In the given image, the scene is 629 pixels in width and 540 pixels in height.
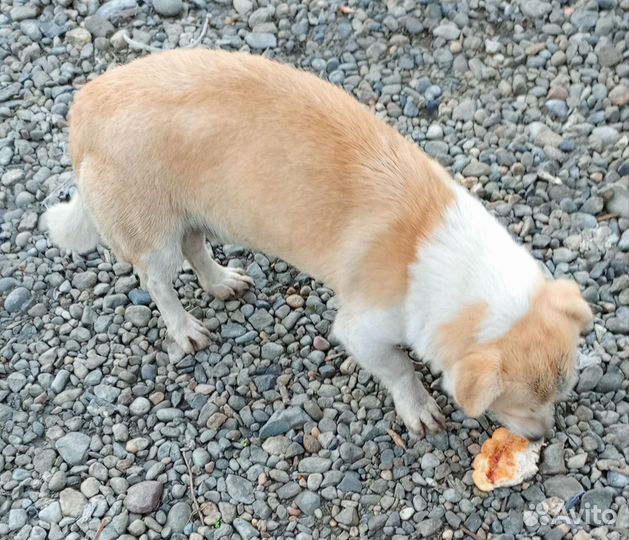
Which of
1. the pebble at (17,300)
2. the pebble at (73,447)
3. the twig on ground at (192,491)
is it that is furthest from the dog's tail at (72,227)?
the twig on ground at (192,491)

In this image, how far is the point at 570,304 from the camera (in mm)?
3609

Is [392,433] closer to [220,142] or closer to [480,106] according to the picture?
[220,142]

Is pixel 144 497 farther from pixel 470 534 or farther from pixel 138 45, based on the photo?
pixel 138 45

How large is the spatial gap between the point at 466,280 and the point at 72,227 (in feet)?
7.98

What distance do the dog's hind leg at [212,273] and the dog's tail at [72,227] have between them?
57 centimetres

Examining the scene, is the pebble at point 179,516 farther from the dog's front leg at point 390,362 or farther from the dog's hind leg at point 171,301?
the dog's front leg at point 390,362

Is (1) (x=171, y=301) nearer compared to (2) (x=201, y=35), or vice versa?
(1) (x=171, y=301)

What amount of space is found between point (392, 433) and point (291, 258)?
108cm

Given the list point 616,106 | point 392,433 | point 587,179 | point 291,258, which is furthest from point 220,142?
point 616,106

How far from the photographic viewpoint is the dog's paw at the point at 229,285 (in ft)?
16.7

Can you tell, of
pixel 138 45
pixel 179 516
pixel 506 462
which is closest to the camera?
pixel 506 462

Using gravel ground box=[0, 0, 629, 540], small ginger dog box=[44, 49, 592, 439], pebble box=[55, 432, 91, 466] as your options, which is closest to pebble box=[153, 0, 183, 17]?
gravel ground box=[0, 0, 629, 540]

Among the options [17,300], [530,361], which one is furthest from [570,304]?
[17,300]

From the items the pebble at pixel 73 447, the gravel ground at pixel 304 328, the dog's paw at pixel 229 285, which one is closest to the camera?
the gravel ground at pixel 304 328
